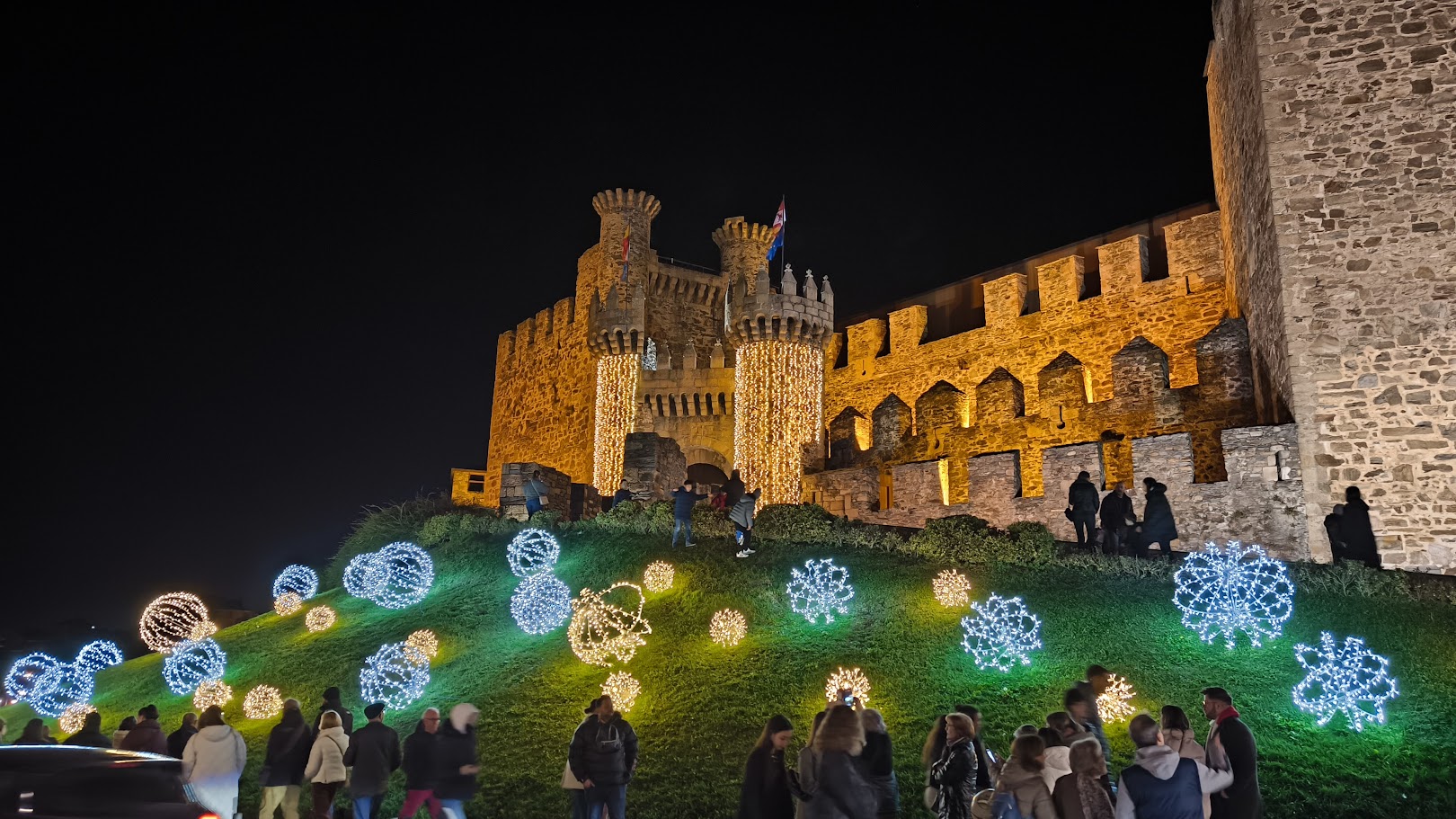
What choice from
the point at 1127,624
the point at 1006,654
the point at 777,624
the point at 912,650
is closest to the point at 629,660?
the point at 777,624

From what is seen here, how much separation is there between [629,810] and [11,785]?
4.60 m

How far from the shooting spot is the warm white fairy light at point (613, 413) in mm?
23094

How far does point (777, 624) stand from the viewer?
11.8m

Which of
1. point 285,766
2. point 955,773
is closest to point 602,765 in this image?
point 955,773

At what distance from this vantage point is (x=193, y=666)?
13.5 metres

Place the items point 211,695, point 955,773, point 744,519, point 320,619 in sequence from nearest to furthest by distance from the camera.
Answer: point 955,773 → point 211,695 → point 744,519 → point 320,619

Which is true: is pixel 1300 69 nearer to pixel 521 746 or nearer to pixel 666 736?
pixel 666 736

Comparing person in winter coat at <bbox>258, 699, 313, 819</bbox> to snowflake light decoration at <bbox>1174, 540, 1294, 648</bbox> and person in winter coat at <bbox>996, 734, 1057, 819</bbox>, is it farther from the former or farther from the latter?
snowflake light decoration at <bbox>1174, 540, 1294, 648</bbox>

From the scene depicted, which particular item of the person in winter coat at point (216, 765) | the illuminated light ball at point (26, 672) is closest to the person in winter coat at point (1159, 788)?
the person in winter coat at point (216, 765)

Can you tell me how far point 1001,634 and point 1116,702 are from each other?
1578mm

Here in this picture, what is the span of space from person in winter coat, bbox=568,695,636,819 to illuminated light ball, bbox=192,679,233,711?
735cm

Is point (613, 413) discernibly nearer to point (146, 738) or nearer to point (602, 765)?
point (146, 738)

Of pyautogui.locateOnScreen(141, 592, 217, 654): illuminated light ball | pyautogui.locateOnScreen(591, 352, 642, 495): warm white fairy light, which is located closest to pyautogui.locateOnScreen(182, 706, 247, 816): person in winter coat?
pyautogui.locateOnScreen(141, 592, 217, 654): illuminated light ball

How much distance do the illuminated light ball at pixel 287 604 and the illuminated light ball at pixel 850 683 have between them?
32.0 feet
